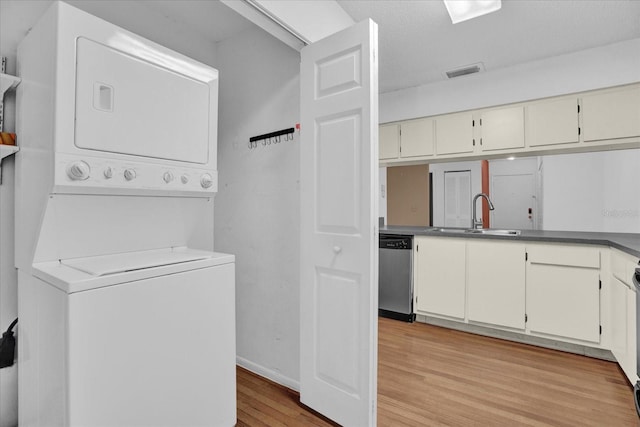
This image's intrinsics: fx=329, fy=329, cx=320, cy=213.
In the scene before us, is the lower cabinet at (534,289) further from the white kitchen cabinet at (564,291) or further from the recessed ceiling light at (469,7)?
the recessed ceiling light at (469,7)

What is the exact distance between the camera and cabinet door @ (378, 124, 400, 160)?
12.4ft

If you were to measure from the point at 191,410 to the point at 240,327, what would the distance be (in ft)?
3.31

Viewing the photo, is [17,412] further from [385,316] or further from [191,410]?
[385,316]

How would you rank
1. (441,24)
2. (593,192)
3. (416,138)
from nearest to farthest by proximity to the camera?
(441,24), (593,192), (416,138)

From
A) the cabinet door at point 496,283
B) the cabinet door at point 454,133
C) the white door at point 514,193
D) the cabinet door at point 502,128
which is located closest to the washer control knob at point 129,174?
the cabinet door at point 496,283

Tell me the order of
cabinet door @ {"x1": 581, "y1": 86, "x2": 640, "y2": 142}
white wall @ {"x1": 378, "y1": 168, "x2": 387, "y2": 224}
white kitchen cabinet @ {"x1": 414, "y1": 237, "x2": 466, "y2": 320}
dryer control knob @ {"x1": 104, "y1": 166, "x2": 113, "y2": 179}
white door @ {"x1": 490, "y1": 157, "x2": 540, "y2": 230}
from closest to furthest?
dryer control knob @ {"x1": 104, "y1": 166, "x2": 113, "y2": 179} < cabinet door @ {"x1": 581, "y1": 86, "x2": 640, "y2": 142} < white kitchen cabinet @ {"x1": 414, "y1": 237, "x2": 466, "y2": 320} < white door @ {"x1": 490, "y1": 157, "x2": 540, "y2": 230} < white wall @ {"x1": 378, "y1": 168, "x2": 387, "y2": 224}

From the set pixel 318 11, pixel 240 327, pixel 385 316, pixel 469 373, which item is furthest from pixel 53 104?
pixel 385 316

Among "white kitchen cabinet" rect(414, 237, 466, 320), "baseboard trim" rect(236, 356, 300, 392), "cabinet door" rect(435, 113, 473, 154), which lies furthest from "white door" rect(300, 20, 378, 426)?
"cabinet door" rect(435, 113, 473, 154)

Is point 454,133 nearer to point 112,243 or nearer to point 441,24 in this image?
point 441,24

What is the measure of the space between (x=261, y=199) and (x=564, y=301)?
2.47m

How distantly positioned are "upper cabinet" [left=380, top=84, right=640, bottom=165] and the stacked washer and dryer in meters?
2.53

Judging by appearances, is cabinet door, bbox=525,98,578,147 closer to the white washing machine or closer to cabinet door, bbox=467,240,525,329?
cabinet door, bbox=467,240,525,329

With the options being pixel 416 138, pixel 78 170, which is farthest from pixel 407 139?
pixel 78 170

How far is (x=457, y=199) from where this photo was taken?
12.4 feet
